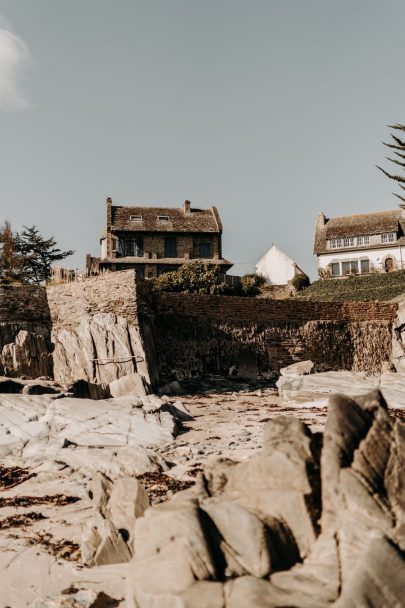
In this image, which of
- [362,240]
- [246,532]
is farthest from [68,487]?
[362,240]

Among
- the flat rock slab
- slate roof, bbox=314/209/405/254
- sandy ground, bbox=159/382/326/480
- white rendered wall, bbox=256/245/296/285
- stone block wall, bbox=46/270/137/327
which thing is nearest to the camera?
sandy ground, bbox=159/382/326/480

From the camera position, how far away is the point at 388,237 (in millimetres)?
61844

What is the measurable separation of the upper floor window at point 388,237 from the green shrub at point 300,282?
1053 centimetres

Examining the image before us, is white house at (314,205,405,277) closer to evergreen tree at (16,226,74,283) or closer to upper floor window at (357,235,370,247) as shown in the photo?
upper floor window at (357,235,370,247)

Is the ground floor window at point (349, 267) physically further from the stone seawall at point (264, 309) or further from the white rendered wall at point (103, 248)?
the stone seawall at point (264, 309)

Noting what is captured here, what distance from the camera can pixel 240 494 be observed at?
7789mm

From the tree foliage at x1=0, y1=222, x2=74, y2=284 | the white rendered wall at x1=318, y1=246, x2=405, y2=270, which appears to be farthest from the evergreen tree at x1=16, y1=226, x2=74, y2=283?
the white rendered wall at x1=318, y1=246, x2=405, y2=270

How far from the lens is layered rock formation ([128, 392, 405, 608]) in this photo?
20.8ft

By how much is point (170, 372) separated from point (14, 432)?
11.6 metres

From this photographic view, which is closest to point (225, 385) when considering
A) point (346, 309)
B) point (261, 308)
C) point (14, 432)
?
point (261, 308)

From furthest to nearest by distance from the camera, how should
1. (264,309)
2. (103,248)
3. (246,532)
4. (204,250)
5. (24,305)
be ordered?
(103,248)
(204,250)
(264,309)
(24,305)
(246,532)

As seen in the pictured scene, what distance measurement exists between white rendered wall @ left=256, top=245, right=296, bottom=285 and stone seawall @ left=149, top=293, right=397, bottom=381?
3095 cm

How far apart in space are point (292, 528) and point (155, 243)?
5082 cm

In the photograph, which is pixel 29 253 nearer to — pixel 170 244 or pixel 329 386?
pixel 170 244
